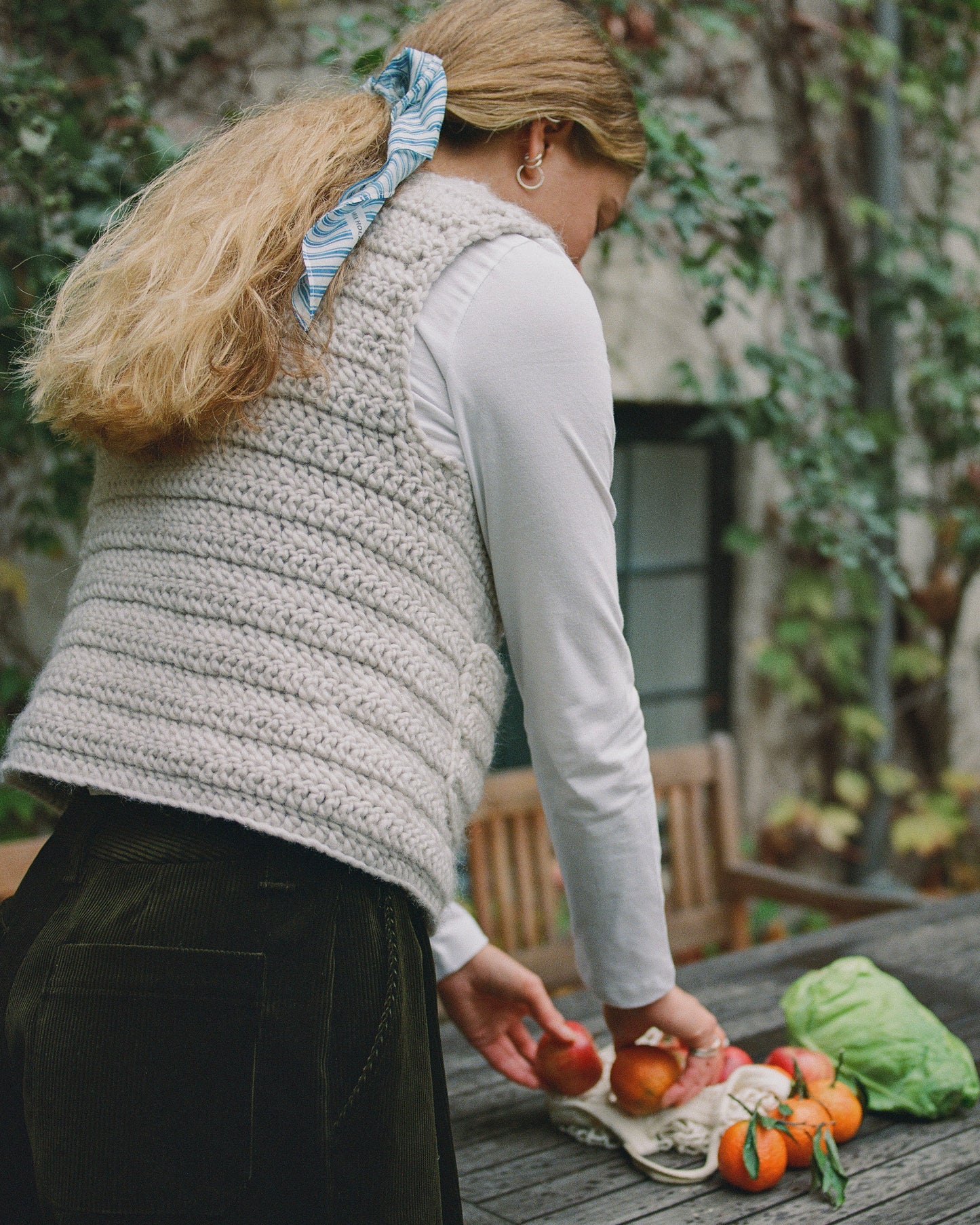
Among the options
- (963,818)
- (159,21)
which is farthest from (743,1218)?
(963,818)

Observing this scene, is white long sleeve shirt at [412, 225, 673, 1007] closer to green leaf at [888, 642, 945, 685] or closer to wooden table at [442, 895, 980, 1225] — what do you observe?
wooden table at [442, 895, 980, 1225]

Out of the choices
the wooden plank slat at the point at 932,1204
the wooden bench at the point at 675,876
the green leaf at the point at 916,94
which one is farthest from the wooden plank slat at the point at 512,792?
the green leaf at the point at 916,94

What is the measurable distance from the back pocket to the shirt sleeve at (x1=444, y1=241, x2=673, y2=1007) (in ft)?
1.12

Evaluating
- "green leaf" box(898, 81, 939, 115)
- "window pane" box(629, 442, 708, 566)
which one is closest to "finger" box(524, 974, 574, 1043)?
"window pane" box(629, 442, 708, 566)

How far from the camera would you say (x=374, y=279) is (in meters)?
1.03

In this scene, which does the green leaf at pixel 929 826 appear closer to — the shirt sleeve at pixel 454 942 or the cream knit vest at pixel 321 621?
the shirt sleeve at pixel 454 942

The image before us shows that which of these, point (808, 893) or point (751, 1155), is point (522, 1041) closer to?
point (751, 1155)

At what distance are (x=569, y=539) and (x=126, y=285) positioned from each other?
1.47ft

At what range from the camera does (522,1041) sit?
1.50 m

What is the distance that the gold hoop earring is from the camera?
46.3 inches

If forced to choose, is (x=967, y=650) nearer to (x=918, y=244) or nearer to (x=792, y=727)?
(x=792, y=727)

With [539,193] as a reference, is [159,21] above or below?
above

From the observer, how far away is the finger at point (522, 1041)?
4.88 ft

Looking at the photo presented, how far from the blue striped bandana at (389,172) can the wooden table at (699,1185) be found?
96 cm
